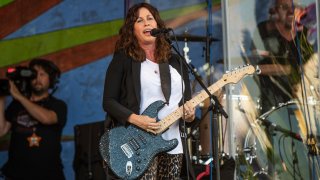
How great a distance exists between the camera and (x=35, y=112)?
5.21m

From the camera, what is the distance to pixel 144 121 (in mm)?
3447

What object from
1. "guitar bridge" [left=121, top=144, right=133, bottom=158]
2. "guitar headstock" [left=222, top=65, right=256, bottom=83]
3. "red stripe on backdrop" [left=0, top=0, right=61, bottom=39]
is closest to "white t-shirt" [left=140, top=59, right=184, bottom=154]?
"guitar bridge" [left=121, top=144, right=133, bottom=158]

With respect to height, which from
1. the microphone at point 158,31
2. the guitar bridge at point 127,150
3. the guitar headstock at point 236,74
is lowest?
the guitar bridge at point 127,150

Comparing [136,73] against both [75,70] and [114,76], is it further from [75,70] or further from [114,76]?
[75,70]

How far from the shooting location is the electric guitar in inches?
135

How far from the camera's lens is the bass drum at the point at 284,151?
5.31 meters

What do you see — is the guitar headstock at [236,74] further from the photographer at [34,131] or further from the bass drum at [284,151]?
the photographer at [34,131]

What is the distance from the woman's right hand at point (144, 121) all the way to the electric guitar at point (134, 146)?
50 mm

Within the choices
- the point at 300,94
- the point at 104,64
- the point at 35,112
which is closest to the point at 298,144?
the point at 300,94

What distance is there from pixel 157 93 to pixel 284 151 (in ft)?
7.23

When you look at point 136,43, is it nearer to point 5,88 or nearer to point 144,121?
point 144,121

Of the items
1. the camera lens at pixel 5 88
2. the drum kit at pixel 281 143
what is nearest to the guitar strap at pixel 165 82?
the drum kit at pixel 281 143

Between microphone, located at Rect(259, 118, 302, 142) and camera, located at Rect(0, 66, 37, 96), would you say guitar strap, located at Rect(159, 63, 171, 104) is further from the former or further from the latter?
camera, located at Rect(0, 66, 37, 96)

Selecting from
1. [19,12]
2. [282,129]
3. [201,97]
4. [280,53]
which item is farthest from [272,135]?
[19,12]
